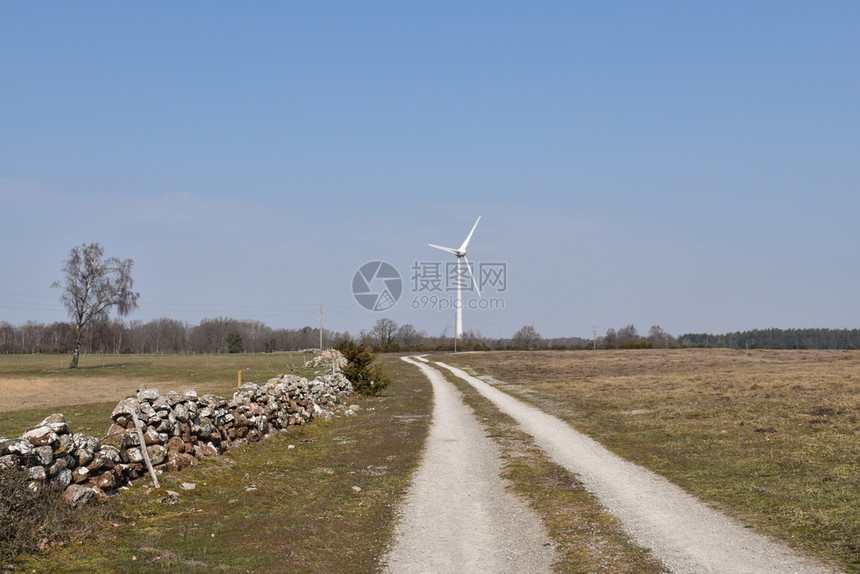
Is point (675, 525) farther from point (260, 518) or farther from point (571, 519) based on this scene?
point (260, 518)

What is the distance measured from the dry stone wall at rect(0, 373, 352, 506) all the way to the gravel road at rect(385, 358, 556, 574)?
17.6 ft

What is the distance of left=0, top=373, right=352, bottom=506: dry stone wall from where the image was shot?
9523mm

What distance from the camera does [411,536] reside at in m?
9.47

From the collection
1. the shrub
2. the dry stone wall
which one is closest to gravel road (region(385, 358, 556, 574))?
the shrub

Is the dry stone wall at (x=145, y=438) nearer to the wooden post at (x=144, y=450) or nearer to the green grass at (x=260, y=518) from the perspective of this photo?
the wooden post at (x=144, y=450)

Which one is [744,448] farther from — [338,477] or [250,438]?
[250,438]

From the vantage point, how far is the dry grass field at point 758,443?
976 centimetres

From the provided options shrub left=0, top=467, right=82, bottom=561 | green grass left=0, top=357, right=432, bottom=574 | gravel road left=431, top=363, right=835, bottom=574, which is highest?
shrub left=0, top=467, right=82, bottom=561

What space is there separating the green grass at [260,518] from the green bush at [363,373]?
1721 cm

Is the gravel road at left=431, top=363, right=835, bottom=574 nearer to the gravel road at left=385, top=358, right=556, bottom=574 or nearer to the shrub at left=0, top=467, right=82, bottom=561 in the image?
the gravel road at left=385, top=358, right=556, bottom=574

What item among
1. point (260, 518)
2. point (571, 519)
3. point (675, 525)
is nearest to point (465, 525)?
point (571, 519)

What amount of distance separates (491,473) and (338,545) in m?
5.84

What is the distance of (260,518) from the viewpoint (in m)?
10.6

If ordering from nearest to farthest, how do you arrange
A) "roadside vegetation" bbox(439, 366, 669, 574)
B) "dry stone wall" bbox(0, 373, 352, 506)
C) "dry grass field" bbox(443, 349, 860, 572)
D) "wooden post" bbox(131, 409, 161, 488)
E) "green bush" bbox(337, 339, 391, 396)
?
"roadside vegetation" bbox(439, 366, 669, 574) → "dry stone wall" bbox(0, 373, 352, 506) → "dry grass field" bbox(443, 349, 860, 572) → "wooden post" bbox(131, 409, 161, 488) → "green bush" bbox(337, 339, 391, 396)
